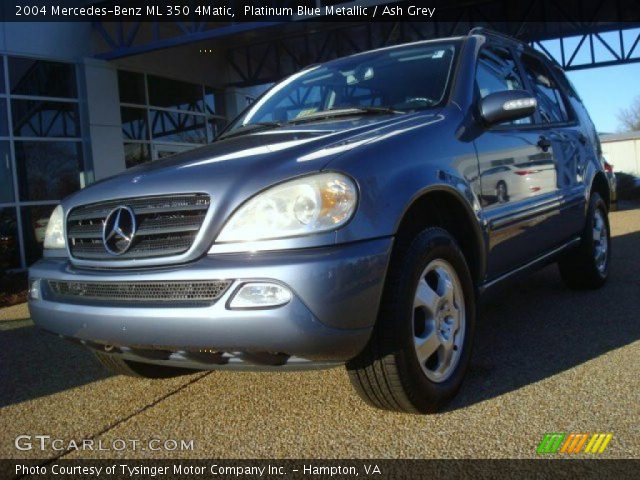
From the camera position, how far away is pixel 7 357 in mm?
4148

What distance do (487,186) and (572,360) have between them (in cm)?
107

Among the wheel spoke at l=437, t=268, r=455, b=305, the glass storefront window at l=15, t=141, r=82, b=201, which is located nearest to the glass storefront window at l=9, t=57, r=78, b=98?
the glass storefront window at l=15, t=141, r=82, b=201

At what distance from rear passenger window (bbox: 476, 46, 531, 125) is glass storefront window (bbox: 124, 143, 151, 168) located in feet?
31.3

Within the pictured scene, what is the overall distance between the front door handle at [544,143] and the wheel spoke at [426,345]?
172 centimetres

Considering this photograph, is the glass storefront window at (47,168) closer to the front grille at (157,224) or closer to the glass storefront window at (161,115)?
the glass storefront window at (161,115)

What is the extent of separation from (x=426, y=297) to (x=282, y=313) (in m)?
0.75

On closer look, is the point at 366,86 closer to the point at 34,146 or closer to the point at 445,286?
the point at 445,286

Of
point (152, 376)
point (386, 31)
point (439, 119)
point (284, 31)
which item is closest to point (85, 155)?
point (284, 31)

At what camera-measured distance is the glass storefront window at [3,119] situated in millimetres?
9977

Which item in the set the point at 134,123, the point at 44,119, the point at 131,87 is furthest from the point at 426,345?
the point at 131,87

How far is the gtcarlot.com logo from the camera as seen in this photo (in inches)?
87.3

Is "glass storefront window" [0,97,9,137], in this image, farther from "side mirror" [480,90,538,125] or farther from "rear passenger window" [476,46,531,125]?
"side mirror" [480,90,538,125]

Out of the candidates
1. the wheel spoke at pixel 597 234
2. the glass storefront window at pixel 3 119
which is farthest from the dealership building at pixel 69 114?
the wheel spoke at pixel 597 234

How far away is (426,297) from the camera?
250 cm
